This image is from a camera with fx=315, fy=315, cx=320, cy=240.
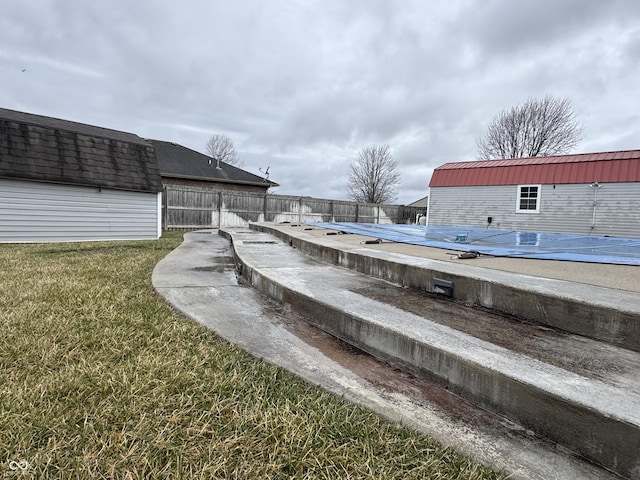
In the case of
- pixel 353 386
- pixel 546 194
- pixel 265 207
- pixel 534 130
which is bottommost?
pixel 353 386

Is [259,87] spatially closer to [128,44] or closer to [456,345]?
[128,44]

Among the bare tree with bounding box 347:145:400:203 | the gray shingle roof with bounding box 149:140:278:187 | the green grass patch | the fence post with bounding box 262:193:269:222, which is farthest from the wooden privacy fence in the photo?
the bare tree with bounding box 347:145:400:203

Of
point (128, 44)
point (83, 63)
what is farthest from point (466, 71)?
point (83, 63)

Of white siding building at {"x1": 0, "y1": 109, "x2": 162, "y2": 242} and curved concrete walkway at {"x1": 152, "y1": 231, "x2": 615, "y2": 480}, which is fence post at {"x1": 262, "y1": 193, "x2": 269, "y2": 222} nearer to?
white siding building at {"x1": 0, "y1": 109, "x2": 162, "y2": 242}

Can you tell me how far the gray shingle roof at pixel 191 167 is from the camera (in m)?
17.2

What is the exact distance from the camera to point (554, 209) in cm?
1212

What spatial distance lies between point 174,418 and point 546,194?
14.7 m

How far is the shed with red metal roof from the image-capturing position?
10.9m

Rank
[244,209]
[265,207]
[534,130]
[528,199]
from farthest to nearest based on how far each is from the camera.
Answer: [534,130]
[265,207]
[244,209]
[528,199]

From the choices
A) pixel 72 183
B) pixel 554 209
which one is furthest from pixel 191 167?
pixel 554 209

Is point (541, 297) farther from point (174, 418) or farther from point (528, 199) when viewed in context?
point (528, 199)

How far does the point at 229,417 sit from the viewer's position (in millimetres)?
1286

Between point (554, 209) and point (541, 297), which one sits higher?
point (554, 209)

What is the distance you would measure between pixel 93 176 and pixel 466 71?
13.5 m
